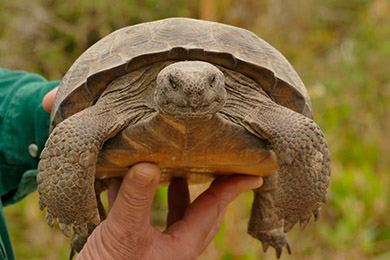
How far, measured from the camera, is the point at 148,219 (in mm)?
1646

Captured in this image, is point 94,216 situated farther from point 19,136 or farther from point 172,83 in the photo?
point 19,136

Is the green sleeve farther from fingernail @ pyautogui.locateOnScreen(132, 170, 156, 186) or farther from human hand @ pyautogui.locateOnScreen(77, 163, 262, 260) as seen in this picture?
fingernail @ pyautogui.locateOnScreen(132, 170, 156, 186)

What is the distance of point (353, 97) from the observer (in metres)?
4.72

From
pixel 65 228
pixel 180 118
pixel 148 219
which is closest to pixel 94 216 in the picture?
pixel 65 228

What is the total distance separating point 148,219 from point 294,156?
54 cm

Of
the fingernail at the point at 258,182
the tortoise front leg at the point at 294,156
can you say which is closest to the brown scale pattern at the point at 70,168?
the tortoise front leg at the point at 294,156

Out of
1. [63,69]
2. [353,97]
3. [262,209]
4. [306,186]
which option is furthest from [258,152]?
[353,97]

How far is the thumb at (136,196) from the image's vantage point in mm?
1522

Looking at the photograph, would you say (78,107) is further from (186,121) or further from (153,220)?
(153,220)

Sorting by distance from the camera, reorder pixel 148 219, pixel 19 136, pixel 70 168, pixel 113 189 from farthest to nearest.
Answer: pixel 19 136 < pixel 113 189 < pixel 148 219 < pixel 70 168

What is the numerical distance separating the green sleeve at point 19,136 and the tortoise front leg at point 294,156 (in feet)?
3.44

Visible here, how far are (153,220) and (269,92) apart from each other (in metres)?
2.40

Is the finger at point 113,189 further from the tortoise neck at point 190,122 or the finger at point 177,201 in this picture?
the tortoise neck at point 190,122

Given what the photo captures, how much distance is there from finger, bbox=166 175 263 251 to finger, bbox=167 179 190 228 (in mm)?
142
